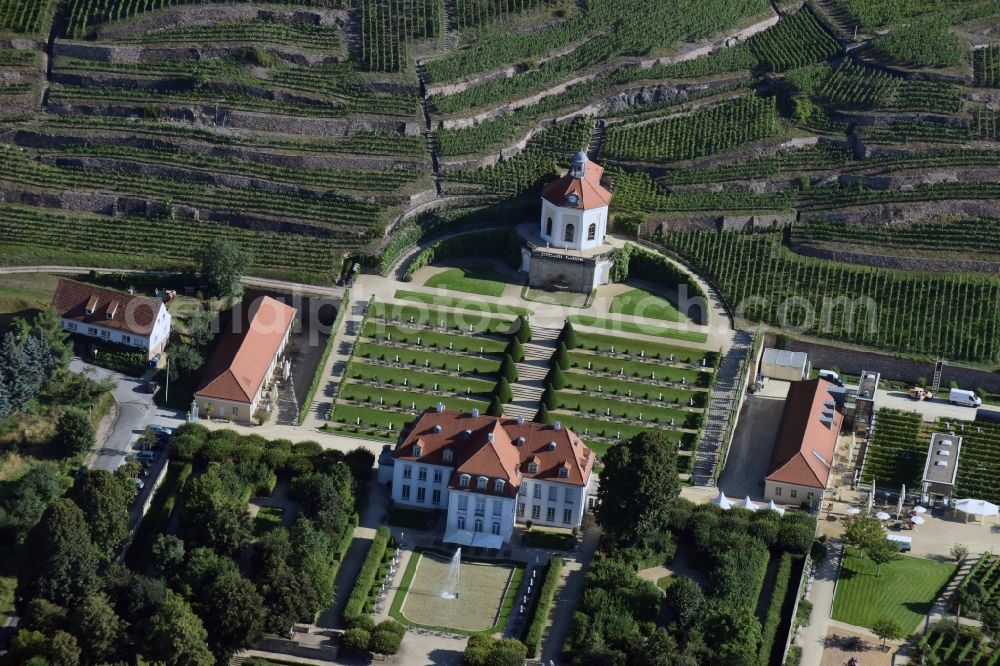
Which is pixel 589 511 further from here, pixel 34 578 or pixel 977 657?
pixel 34 578

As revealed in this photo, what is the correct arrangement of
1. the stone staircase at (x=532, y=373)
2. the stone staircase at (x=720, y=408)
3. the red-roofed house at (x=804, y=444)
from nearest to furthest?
the red-roofed house at (x=804, y=444) < the stone staircase at (x=720, y=408) < the stone staircase at (x=532, y=373)

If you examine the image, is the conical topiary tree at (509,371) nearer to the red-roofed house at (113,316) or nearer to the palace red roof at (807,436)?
the palace red roof at (807,436)

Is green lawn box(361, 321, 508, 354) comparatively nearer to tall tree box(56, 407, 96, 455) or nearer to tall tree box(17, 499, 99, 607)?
tall tree box(56, 407, 96, 455)

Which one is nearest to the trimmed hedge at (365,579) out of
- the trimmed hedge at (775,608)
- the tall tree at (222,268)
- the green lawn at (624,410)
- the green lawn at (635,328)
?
the green lawn at (624,410)

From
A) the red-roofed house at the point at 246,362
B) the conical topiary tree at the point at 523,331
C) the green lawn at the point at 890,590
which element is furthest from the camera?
the conical topiary tree at the point at 523,331

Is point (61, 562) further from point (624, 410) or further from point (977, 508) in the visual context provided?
point (977, 508)

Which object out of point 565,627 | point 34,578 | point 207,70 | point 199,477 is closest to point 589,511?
point 565,627

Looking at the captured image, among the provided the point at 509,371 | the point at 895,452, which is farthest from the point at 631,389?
the point at 895,452
